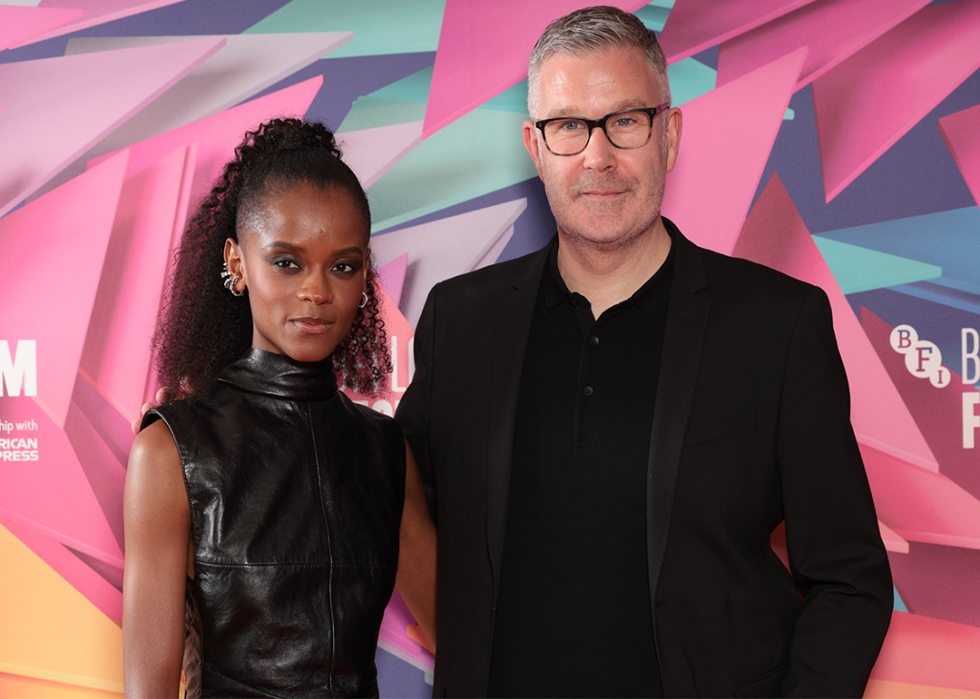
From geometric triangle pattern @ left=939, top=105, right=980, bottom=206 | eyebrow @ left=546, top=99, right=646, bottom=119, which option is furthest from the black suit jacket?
geometric triangle pattern @ left=939, top=105, right=980, bottom=206

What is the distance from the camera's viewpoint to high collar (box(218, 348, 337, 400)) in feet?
4.93

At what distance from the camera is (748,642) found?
1.57 meters

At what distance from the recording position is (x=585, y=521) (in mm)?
1612

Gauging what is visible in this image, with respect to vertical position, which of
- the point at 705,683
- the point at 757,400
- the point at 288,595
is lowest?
the point at 705,683

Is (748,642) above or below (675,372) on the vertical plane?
below

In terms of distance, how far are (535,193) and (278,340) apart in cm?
131

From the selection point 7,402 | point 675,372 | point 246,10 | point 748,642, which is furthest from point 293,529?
point 246,10

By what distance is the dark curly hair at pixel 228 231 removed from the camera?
1522 mm

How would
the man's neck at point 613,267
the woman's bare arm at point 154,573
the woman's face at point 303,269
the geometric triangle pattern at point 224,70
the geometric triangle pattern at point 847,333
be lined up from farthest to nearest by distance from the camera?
the geometric triangle pattern at point 224,70 → the geometric triangle pattern at point 847,333 → the man's neck at point 613,267 → the woman's face at point 303,269 → the woman's bare arm at point 154,573

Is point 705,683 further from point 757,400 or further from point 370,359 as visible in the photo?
point 370,359

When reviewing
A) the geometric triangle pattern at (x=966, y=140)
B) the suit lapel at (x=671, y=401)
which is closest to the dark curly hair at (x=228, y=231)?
the suit lapel at (x=671, y=401)

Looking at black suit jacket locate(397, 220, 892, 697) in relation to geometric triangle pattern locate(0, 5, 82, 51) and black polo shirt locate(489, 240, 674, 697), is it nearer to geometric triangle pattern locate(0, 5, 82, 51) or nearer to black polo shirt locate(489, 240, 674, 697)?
black polo shirt locate(489, 240, 674, 697)

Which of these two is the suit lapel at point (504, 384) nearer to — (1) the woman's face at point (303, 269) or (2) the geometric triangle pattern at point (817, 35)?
(1) the woman's face at point (303, 269)

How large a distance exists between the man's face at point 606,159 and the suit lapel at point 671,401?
0.65 feet
